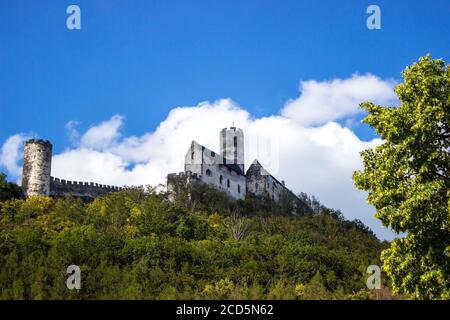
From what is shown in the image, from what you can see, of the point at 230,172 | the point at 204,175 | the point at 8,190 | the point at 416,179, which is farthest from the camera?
the point at 230,172

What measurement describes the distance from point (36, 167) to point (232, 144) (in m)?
37.0

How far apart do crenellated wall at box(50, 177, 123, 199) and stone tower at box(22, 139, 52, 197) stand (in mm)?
2223

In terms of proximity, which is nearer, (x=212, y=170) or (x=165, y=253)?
(x=165, y=253)

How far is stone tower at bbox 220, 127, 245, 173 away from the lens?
96312 mm

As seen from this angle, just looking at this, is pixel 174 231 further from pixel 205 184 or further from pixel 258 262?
pixel 205 184

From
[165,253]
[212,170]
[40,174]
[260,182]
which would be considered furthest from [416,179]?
[260,182]

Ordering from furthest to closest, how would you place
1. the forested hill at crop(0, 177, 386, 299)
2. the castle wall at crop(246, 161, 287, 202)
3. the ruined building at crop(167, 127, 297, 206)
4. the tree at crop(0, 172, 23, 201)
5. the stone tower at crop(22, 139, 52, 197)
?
the castle wall at crop(246, 161, 287, 202) → the ruined building at crop(167, 127, 297, 206) → the stone tower at crop(22, 139, 52, 197) → the tree at crop(0, 172, 23, 201) → the forested hill at crop(0, 177, 386, 299)

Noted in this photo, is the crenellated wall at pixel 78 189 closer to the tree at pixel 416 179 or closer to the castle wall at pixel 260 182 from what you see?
the castle wall at pixel 260 182

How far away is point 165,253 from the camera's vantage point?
44.0m

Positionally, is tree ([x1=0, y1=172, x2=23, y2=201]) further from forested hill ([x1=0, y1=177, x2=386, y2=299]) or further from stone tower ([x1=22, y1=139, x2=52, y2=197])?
stone tower ([x1=22, y1=139, x2=52, y2=197])

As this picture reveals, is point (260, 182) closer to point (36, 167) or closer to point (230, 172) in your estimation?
point (230, 172)

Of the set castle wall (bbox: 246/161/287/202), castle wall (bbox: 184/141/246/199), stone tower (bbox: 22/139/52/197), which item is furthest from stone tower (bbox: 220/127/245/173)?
stone tower (bbox: 22/139/52/197)

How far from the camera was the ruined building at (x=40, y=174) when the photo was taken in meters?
67.6
